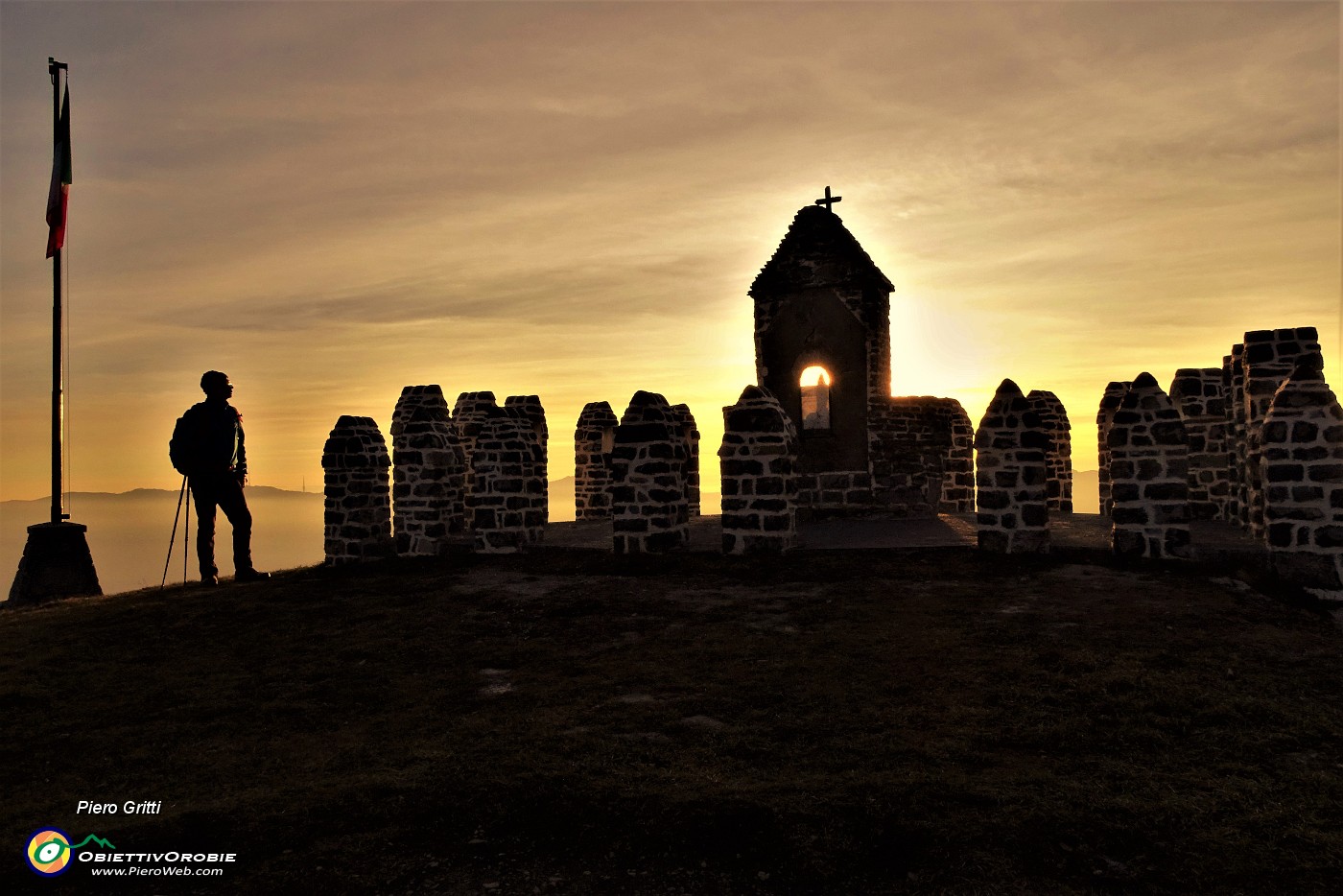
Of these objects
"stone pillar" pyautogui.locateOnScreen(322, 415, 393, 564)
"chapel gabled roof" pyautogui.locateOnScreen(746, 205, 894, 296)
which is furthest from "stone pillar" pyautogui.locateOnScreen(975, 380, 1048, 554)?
"stone pillar" pyautogui.locateOnScreen(322, 415, 393, 564)

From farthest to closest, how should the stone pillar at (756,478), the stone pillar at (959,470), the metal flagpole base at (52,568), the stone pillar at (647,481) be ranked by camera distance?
the stone pillar at (959,470)
the stone pillar at (647,481)
the stone pillar at (756,478)
the metal flagpole base at (52,568)

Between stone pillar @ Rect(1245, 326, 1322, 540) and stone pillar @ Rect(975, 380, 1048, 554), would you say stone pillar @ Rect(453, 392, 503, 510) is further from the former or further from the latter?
stone pillar @ Rect(1245, 326, 1322, 540)

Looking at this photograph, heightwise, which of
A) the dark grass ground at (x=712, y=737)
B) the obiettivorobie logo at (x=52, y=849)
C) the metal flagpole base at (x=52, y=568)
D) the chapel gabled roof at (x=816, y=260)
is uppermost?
the chapel gabled roof at (x=816, y=260)

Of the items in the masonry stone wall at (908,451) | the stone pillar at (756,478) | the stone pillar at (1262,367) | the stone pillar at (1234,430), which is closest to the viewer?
the stone pillar at (756,478)

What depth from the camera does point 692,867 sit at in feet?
15.4

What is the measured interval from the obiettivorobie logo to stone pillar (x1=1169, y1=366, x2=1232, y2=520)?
18908mm

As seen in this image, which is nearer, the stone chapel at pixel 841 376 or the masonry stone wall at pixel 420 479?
the masonry stone wall at pixel 420 479

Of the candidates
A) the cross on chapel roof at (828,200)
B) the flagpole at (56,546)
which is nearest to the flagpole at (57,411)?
the flagpole at (56,546)

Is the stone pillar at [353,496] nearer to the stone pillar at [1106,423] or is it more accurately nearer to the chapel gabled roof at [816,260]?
the chapel gabled roof at [816,260]

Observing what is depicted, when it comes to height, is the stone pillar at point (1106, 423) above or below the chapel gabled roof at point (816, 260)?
below

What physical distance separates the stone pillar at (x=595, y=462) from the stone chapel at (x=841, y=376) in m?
5.38

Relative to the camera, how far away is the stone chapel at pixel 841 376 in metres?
20.7

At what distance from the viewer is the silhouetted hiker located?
13.3 meters

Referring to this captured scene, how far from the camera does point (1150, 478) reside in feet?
40.6
